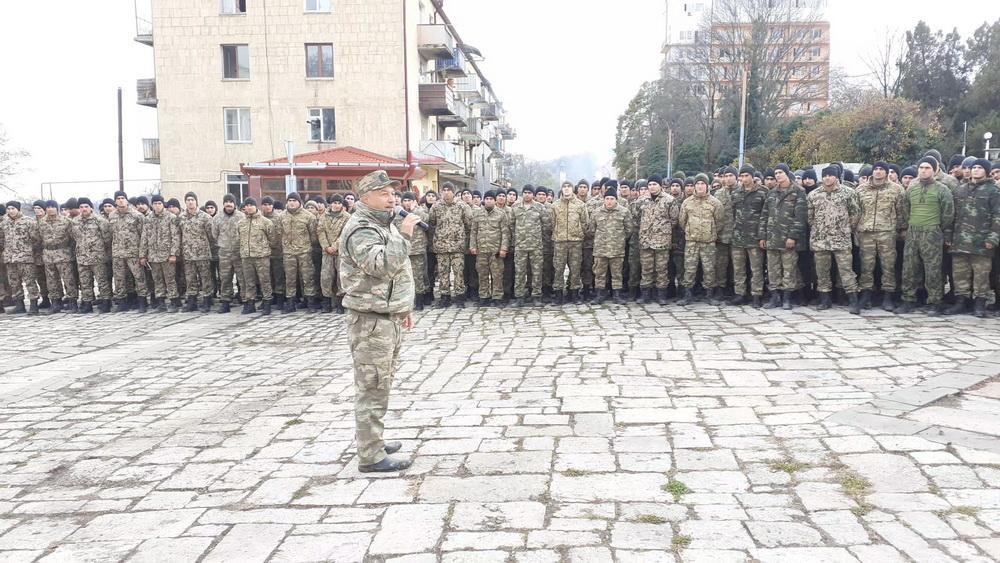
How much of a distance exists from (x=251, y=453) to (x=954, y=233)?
8.69 m

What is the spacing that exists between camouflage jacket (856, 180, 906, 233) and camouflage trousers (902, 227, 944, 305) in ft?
0.81

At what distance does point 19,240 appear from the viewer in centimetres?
1255

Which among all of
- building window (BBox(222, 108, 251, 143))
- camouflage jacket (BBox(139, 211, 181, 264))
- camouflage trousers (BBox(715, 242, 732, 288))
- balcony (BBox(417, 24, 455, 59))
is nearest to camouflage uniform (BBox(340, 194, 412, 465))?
camouflage trousers (BBox(715, 242, 732, 288))

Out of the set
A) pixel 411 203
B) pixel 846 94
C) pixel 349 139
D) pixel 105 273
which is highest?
pixel 846 94

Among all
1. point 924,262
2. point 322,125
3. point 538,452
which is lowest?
point 538,452

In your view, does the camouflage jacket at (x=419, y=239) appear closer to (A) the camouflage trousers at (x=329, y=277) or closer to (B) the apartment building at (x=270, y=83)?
(A) the camouflage trousers at (x=329, y=277)

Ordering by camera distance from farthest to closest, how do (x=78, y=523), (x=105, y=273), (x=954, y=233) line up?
(x=105, y=273)
(x=954, y=233)
(x=78, y=523)

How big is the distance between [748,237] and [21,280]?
12.4 m

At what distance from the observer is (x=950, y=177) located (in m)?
9.58

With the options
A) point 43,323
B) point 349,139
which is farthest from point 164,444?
point 349,139

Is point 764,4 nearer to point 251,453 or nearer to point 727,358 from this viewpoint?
point 727,358

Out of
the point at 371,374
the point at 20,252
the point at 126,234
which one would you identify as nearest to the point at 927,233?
the point at 371,374

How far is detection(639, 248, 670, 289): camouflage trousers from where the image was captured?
36.2 ft

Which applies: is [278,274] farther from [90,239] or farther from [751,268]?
[751,268]
